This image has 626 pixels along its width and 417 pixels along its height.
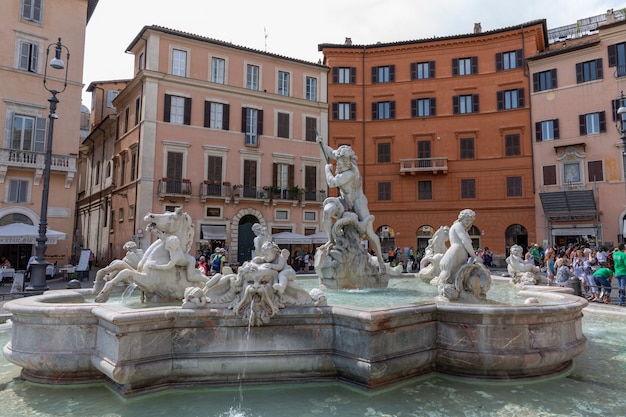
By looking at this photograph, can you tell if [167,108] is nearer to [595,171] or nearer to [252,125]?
[252,125]

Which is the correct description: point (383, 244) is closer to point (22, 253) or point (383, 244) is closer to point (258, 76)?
point (258, 76)

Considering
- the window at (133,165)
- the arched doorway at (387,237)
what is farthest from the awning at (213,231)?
the arched doorway at (387,237)

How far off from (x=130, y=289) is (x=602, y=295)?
10.6 meters

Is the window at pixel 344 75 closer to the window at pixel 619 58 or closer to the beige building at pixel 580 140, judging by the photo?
the beige building at pixel 580 140

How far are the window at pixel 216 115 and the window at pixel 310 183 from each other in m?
6.29

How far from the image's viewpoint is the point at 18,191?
22.5m

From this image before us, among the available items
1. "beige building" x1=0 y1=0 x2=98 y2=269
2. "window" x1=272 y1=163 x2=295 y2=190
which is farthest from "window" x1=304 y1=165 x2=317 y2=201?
"beige building" x1=0 y1=0 x2=98 y2=269

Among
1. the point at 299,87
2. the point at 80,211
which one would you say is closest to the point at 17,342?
the point at 299,87

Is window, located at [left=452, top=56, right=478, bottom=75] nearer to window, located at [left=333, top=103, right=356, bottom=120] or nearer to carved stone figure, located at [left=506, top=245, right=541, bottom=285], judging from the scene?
window, located at [left=333, top=103, right=356, bottom=120]

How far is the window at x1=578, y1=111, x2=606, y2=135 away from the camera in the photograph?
28.2 m

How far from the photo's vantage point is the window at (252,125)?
29.9 meters

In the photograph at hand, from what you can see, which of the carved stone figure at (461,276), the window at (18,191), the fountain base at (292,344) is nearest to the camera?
the fountain base at (292,344)

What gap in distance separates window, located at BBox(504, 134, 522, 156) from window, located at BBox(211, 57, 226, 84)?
19.9 m

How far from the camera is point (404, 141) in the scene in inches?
1330
